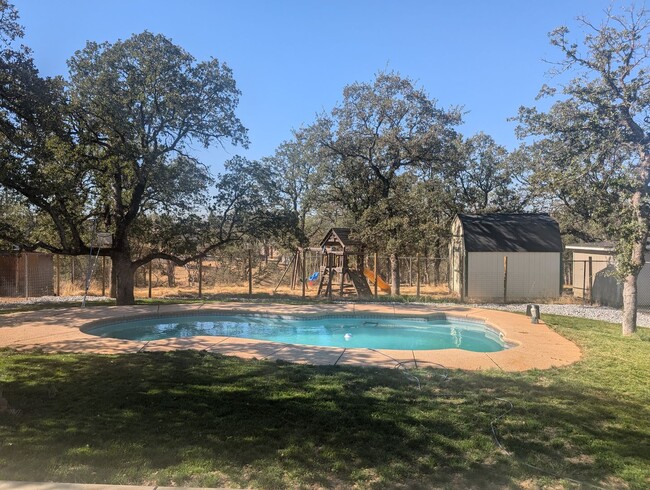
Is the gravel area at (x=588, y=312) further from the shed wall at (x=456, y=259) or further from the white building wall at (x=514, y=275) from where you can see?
the shed wall at (x=456, y=259)

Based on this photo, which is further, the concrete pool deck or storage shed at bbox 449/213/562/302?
storage shed at bbox 449/213/562/302

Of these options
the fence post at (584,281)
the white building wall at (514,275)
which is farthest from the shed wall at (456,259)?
the fence post at (584,281)

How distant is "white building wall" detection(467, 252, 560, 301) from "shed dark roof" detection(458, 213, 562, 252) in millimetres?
287

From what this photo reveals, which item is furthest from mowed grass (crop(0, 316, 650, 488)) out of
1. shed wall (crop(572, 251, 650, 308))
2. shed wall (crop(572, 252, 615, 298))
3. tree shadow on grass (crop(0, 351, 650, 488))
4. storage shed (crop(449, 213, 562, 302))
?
storage shed (crop(449, 213, 562, 302))

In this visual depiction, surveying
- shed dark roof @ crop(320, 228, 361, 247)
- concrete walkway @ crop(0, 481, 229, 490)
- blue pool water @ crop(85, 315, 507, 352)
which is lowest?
blue pool water @ crop(85, 315, 507, 352)

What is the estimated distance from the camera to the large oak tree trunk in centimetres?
1533

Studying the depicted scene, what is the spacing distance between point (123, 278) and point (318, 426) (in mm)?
13045

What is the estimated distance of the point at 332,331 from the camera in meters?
12.8

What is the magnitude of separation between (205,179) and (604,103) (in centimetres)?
1189

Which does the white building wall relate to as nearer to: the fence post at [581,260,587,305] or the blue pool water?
the fence post at [581,260,587,305]

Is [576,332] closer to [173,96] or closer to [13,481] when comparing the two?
[13,481]

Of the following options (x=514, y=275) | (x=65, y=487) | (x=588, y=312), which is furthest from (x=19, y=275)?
(x=588, y=312)

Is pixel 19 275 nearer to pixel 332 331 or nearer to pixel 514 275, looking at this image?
pixel 332 331

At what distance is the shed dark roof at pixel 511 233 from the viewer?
64.8ft
